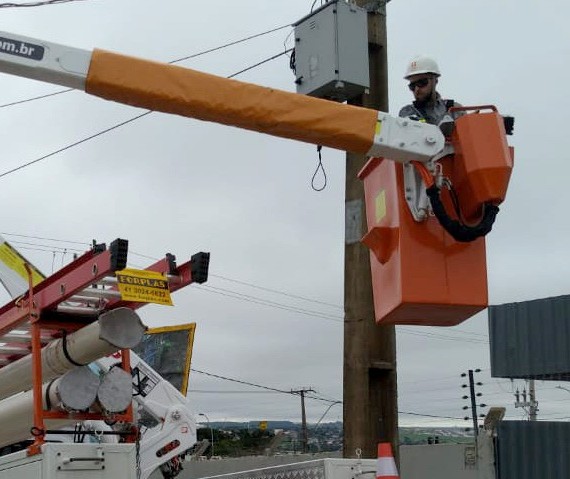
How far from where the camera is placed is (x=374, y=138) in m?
4.62

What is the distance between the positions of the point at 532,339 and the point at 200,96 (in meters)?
14.4

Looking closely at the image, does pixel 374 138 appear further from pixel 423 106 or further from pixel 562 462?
pixel 562 462

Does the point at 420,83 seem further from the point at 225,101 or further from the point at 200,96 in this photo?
the point at 200,96

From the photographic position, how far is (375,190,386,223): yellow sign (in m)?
4.78

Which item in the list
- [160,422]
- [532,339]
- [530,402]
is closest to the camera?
[160,422]

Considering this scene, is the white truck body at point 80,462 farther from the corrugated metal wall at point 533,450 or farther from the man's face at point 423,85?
the corrugated metal wall at point 533,450

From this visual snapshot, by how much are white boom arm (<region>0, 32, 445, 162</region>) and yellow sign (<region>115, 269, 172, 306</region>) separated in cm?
139

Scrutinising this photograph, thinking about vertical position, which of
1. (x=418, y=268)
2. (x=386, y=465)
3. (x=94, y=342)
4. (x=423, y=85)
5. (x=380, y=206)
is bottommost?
(x=386, y=465)

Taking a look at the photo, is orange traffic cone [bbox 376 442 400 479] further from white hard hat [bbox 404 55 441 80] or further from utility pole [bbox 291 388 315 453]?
utility pole [bbox 291 388 315 453]

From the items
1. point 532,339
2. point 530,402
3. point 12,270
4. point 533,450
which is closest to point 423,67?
point 12,270

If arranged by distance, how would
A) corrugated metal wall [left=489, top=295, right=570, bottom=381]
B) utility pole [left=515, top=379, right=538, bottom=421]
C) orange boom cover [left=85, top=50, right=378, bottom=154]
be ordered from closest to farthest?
1. orange boom cover [left=85, top=50, right=378, bottom=154]
2. corrugated metal wall [left=489, top=295, right=570, bottom=381]
3. utility pole [left=515, top=379, right=538, bottom=421]

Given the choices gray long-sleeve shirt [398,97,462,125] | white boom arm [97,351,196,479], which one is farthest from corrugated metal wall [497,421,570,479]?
gray long-sleeve shirt [398,97,462,125]

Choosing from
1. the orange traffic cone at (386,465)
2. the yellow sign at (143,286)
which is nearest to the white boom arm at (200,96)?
the yellow sign at (143,286)

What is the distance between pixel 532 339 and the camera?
17562 millimetres
